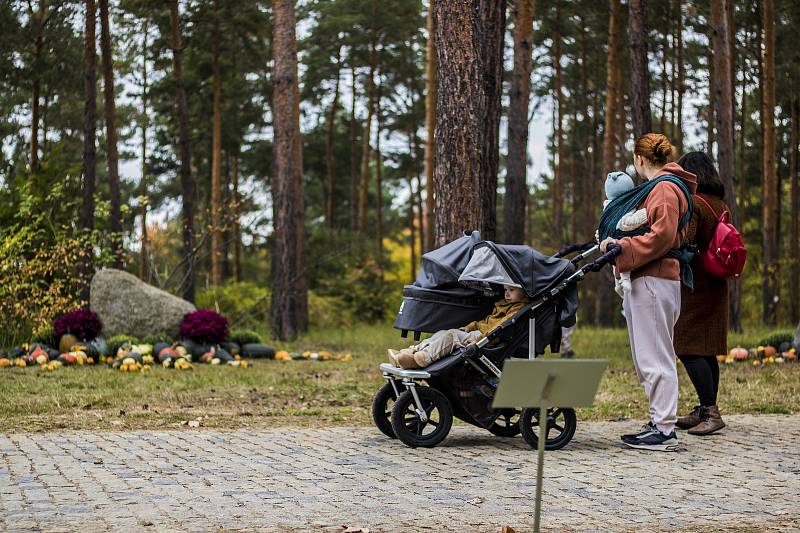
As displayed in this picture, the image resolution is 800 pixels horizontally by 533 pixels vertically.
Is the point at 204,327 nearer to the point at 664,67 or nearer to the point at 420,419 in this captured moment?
the point at 420,419

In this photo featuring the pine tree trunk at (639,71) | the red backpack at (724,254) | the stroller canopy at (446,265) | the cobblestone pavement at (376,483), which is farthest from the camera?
the pine tree trunk at (639,71)

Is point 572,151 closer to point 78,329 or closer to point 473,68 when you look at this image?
point 78,329

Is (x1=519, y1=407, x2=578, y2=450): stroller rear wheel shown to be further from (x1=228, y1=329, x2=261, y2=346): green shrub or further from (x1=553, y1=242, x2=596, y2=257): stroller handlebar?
(x1=228, y1=329, x2=261, y2=346): green shrub

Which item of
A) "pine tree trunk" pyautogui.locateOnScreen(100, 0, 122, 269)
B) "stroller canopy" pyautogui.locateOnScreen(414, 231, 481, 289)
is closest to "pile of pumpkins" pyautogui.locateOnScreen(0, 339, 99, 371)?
"pine tree trunk" pyautogui.locateOnScreen(100, 0, 122, 269)

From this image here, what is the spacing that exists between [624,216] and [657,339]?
0.97m

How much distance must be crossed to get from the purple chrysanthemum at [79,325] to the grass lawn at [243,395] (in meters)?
1.83

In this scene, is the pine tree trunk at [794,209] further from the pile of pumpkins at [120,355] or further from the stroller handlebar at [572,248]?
the stroller handlebar at [572,248]

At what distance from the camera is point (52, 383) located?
1227 cm

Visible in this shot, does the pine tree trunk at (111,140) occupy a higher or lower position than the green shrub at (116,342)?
higher

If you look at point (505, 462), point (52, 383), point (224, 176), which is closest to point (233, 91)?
point (224, 176)

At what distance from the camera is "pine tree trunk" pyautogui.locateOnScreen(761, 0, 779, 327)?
25.7 m

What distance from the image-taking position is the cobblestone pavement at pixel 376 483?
5473mm

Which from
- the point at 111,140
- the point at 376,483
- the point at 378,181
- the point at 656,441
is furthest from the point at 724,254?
the point at 378,181

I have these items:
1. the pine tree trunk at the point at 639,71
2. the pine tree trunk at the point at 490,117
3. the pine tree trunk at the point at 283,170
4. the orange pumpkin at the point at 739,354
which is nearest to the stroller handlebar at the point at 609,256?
the pine tree trunk at the point at 490,117
